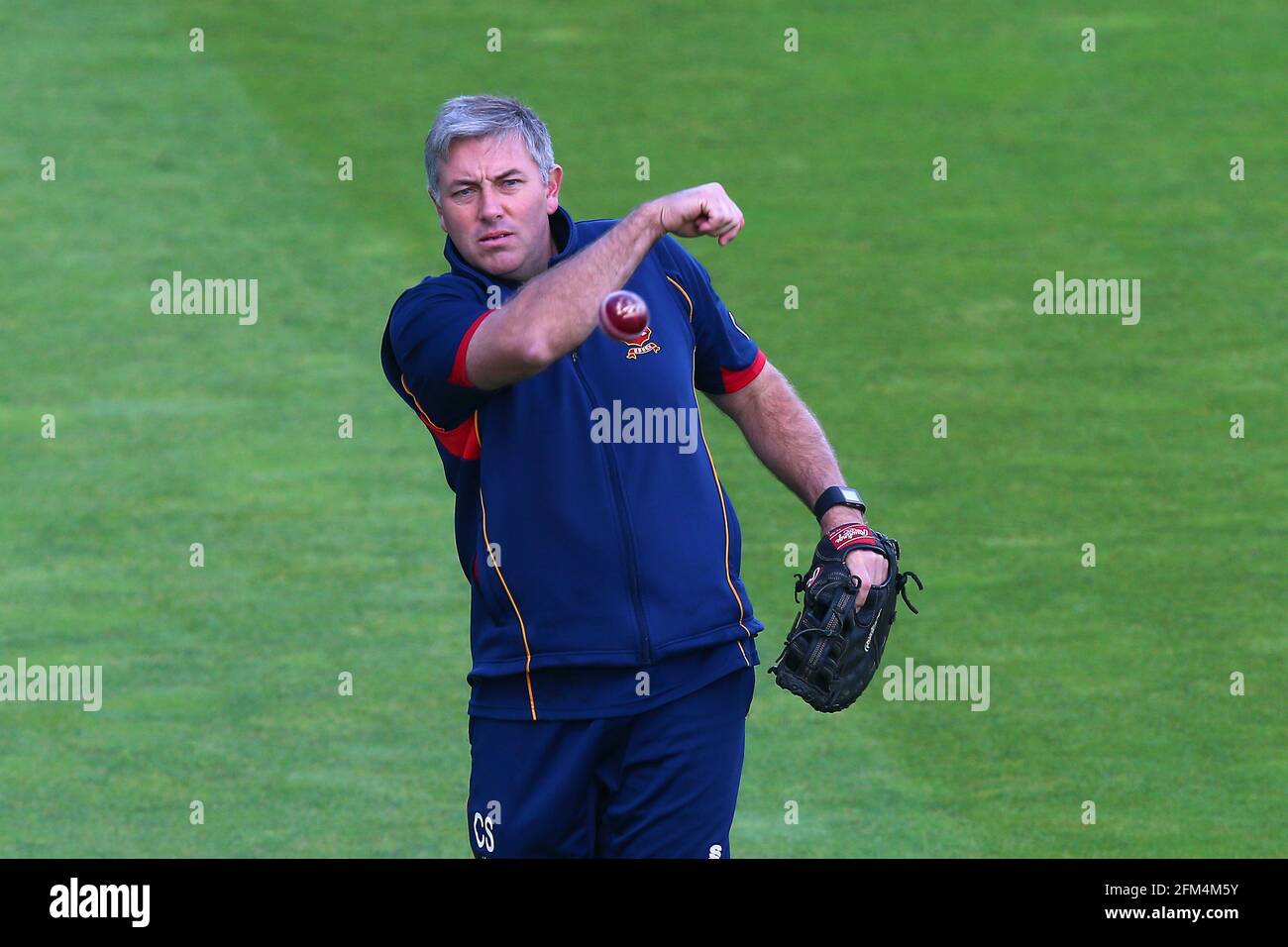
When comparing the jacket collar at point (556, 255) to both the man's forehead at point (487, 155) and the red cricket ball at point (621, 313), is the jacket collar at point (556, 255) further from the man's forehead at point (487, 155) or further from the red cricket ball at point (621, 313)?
the red cricket ball at point (621, 313)

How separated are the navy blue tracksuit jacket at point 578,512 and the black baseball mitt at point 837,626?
1.00 ft

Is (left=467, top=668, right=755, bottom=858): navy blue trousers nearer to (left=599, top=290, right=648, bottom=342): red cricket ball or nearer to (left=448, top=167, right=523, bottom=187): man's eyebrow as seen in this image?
(left=599, top=290, right=648, bottom=342): red cricket ball

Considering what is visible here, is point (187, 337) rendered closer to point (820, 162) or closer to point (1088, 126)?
point (820, 162)

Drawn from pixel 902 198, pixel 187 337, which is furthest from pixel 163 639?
pixel 902 198

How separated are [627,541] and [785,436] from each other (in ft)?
2.43

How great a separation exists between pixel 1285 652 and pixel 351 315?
6.50 m

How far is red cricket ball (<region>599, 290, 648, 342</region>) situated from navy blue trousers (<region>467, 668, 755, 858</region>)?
39.8 inches

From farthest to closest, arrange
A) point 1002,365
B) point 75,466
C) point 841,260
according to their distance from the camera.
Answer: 1. point 841,260
2. point 1002,365
3. point 75,466

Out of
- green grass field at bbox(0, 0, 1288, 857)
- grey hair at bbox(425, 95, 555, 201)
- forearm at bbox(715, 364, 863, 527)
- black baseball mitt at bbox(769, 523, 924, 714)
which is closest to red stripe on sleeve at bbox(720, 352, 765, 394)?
forearm at bbox(715, 364, 863, 527)

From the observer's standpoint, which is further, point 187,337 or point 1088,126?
point 1088,126

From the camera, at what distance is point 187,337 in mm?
14055

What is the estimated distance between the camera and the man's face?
213 inches


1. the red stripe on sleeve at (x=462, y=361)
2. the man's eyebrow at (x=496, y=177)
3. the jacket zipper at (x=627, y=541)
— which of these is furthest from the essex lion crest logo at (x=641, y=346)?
the man's eyebrow at (x=496, y=177)

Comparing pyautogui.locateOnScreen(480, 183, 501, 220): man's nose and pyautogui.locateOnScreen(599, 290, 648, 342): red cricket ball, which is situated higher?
pyautogui.locateOnScreen(480, 183, 501, 220): man's nose
